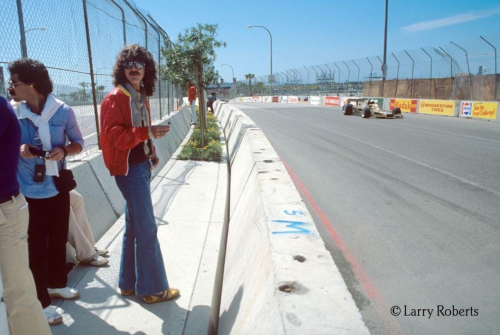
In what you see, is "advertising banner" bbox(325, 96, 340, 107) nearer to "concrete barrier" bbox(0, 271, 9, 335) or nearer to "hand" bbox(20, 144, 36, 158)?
"hand" bbox(20, 144, 36, 158)

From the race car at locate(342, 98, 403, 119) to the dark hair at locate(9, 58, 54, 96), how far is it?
19738mm

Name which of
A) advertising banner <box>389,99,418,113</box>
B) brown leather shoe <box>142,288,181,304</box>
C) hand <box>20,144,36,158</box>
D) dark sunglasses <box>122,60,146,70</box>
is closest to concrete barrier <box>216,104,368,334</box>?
brown leather shoe <box>142,288,181,304</box>

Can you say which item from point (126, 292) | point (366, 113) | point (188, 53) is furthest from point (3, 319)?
point (366, 113)

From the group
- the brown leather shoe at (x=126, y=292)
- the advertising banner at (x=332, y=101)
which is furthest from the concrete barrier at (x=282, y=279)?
the advertising banner at (x=332, y=101)

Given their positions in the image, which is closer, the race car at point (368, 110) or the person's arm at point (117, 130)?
the person's arm at point (117, 130)

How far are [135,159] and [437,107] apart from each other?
23745mm

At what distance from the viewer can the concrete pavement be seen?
8.90 feet

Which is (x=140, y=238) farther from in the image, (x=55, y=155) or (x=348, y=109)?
(x=348, y=109)

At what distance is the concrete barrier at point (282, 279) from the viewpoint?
1.63 metres

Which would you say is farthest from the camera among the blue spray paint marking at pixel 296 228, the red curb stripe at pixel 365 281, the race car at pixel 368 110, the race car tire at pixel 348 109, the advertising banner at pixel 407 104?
the advertising banner at pixel 407 104

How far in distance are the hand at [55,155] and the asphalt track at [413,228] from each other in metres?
2.62

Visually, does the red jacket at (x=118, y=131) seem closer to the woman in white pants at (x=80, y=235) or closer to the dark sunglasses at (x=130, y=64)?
the dark sunglasses at (x=130, y=64)

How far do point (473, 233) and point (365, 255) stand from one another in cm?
155

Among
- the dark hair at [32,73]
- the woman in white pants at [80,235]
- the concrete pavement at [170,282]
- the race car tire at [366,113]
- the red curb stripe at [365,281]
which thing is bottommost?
the red curb stripe at [365,281]
